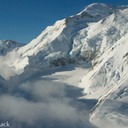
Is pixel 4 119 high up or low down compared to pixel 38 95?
down

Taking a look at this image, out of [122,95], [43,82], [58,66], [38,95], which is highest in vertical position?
[58,66]

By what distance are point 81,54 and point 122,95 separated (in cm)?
6747

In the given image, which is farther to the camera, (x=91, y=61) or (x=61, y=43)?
(x=61, y=43)

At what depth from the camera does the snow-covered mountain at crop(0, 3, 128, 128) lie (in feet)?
330

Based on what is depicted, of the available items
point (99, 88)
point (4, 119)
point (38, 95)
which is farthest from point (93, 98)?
point (4, 119)

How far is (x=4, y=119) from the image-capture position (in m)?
92.1

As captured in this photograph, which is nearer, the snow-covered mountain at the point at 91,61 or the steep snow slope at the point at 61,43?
the snow-covered mountain at the point at 91,61

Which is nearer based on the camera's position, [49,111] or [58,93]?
[49,111]

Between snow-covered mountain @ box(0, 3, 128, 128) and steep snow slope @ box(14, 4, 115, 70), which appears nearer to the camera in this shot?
snow-covered mountain @ box(0, 3, 128, 128)

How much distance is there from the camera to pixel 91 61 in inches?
6447

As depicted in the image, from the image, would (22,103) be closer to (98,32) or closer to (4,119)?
(4,119)

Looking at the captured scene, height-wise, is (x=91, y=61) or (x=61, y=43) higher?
(x=61, y=43)

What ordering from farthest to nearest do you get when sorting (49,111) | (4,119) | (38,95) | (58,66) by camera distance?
(58,66) → (38,95) → (49,111) → (4,119)

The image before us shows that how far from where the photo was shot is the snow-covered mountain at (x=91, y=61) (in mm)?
100500
